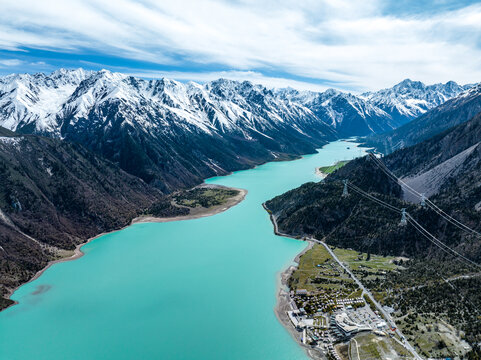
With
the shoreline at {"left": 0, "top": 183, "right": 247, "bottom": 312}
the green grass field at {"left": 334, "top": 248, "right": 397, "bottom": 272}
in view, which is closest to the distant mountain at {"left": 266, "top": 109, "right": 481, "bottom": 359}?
the green grass field at {"left": 334, "top": 248, "right": 397, "bottom": 272}

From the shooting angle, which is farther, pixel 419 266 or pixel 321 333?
pixel 419 266

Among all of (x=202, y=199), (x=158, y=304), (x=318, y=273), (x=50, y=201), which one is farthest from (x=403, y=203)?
(x=50, y=201)

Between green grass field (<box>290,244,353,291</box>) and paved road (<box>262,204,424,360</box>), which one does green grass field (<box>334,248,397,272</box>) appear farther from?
green grass field (<box>290,244,353,291</box>)

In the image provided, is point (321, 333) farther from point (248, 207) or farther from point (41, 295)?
point (248, 207)

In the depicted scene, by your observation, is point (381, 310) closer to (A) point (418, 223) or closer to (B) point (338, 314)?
(B) point (338, 314)

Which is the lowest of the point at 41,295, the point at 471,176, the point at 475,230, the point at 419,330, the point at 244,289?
the point at 41,295

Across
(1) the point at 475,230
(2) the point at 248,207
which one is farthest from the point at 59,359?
(2) the point at 248,207
